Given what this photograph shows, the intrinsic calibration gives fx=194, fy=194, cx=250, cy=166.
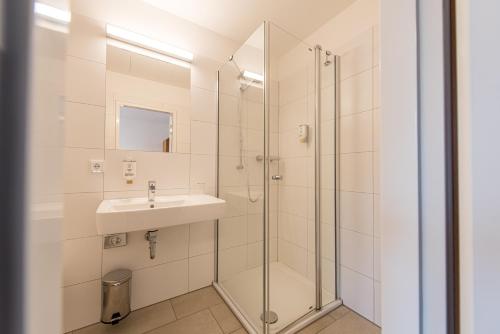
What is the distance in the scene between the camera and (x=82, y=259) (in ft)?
4.23

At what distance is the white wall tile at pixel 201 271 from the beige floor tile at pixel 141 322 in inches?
9.5

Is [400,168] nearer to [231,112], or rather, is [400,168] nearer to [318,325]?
[318,325]

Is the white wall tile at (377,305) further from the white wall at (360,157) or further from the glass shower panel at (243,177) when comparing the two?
the glass shower panel at (243,177)

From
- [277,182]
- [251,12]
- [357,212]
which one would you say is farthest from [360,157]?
[251,12]

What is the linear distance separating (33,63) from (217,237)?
5.90ft

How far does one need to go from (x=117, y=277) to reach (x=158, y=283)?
326 millimetres

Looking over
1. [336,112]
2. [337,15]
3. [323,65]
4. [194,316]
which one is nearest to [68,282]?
[194,316]

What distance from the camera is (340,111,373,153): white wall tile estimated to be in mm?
1384

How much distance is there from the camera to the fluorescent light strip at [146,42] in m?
1.43

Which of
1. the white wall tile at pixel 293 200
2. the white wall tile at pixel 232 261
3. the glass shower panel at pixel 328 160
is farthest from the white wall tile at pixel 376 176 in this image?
the white wall tile at pixel 232 261

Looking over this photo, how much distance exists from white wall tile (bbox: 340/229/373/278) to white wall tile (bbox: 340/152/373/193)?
0.35 m

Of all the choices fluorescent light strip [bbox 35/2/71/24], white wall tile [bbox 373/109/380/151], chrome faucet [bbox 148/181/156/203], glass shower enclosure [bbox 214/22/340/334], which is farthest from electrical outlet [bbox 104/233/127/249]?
white wall tile [bbox 373/109/380/151]

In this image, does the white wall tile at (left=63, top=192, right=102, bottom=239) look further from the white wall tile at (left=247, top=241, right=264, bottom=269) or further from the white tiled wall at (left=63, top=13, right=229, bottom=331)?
the white wall tile at (left=247, top=241, right=264, bottom=269)

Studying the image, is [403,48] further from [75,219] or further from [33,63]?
[75,219]
